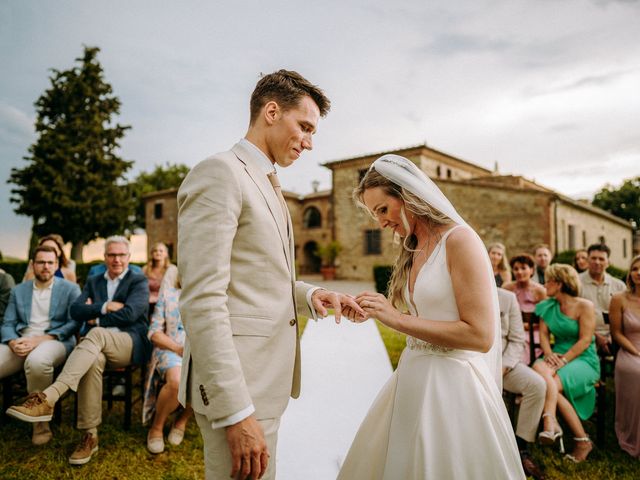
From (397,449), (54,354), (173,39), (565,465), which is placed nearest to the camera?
(397,449)

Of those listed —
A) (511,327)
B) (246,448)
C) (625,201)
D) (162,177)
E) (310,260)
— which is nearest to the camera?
(246,448)

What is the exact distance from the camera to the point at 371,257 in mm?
26250

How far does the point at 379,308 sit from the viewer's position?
1967mm

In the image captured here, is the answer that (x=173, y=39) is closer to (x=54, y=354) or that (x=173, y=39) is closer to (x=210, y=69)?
(x=210, y=69)

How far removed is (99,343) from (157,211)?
105ft

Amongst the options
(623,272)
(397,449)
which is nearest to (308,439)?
(397,449)

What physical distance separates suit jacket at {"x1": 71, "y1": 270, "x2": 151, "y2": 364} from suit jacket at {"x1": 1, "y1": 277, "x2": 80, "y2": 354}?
0.22 metres

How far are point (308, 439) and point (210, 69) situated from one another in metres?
3.98

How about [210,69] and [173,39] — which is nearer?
[210,69]

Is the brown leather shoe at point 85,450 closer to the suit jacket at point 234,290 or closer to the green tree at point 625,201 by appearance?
the suit jacket at point 234,290

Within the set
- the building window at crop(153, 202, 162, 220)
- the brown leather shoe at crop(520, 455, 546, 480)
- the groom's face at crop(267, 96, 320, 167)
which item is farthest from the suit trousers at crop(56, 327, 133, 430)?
the building window at crop(153, 202, 162, 220)

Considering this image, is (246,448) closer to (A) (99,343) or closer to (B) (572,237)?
(A) (99,343)

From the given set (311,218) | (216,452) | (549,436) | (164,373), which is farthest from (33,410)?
(311,218)

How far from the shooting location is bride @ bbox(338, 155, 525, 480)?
180cm
